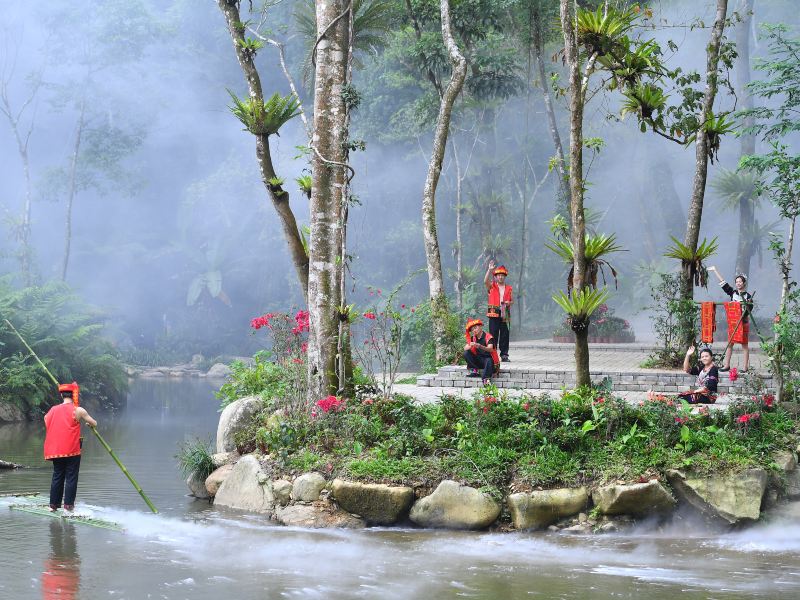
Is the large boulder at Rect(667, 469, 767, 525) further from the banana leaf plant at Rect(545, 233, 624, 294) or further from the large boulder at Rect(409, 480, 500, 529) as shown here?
the banana leaf plant at Rect(545, 233, 624, 294)

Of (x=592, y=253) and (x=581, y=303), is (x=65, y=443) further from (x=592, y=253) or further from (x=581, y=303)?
(x=592, y=253)

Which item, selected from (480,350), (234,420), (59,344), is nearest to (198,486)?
(234,420)

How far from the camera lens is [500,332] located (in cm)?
1495

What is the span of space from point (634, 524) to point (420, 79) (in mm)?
25048

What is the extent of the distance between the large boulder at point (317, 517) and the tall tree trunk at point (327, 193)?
178cm

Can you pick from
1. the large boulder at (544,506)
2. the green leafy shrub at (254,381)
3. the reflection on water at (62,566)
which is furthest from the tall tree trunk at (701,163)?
the reflection on water at (62,566)

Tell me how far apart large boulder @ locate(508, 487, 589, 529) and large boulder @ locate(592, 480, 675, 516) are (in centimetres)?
18

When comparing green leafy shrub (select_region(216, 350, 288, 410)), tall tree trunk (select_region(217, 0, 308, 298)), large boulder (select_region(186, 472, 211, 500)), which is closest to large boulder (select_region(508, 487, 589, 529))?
large boulder (select_region(186, 472, 211, 500))

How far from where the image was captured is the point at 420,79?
32000 mm

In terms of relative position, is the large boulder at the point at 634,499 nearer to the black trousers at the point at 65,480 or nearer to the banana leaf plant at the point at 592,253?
the banana leaf plant at the point at 592,253

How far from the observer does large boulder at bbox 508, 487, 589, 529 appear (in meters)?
8.80

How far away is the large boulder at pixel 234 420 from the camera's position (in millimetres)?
11242

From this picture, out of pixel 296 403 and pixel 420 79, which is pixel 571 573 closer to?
pixel 296 403

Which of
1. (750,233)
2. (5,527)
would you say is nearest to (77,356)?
(5,527)
